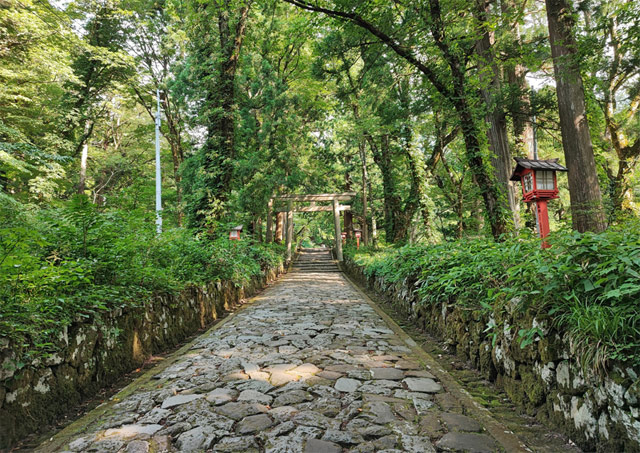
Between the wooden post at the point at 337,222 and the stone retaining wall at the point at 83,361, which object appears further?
the wooden post at the point at 337,222

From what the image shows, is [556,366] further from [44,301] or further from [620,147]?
[620,147]

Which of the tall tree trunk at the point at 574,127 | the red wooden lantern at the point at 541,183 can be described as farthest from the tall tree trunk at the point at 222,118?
the tall tree trunk at the point at 574,127

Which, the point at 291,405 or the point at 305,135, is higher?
the point at 305,135

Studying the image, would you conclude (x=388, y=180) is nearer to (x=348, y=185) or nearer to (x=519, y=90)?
(x=348, y=185)

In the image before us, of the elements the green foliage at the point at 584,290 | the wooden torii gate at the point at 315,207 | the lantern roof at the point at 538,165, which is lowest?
the green foliage at the point at 584,290

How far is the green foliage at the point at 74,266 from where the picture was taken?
93.4 inches

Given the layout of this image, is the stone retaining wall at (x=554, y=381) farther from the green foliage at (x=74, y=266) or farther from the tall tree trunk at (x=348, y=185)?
the tall tree trunk at (x=348, y=185)

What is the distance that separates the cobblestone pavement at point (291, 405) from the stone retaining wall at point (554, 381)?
0.48 metres

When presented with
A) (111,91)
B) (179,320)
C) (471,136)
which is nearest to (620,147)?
(471,136)

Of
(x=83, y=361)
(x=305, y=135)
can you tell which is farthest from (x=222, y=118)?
(x=83, y=361)

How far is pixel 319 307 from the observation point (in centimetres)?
723

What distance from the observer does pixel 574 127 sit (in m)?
6.31

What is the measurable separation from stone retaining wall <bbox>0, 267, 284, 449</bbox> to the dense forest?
0.17 meters

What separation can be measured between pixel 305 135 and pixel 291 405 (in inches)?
559
